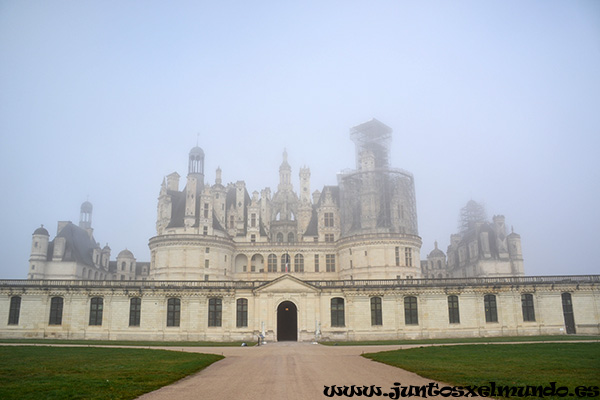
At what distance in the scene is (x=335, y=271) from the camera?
2655 inches

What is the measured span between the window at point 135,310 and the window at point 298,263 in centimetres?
2550

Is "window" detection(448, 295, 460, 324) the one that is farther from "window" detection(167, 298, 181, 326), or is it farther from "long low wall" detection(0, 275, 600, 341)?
"window" detection(167, 298, 181, 326)

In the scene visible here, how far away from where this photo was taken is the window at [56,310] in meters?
47.7

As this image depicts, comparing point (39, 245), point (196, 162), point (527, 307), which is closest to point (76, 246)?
point (39, 245)

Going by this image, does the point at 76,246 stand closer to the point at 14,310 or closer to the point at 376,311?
the point at 14,310

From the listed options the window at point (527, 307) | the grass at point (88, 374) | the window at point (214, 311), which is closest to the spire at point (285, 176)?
the window at point (214, 311)

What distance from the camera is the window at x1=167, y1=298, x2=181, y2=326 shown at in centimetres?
4731

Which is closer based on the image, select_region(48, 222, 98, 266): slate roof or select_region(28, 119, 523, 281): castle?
select_region(28, 119, 523, 281): castle

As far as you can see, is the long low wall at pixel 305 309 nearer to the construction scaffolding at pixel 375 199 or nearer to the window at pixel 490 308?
the window at pixel 490 308

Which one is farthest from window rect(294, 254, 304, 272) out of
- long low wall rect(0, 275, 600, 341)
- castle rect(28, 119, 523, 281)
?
long low wall rect(0, 275, 600, 341)

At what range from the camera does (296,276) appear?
219 ft

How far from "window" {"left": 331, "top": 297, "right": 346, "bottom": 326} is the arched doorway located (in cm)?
424

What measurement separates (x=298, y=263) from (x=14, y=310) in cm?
3609

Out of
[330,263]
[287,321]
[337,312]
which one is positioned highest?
[330,263]
